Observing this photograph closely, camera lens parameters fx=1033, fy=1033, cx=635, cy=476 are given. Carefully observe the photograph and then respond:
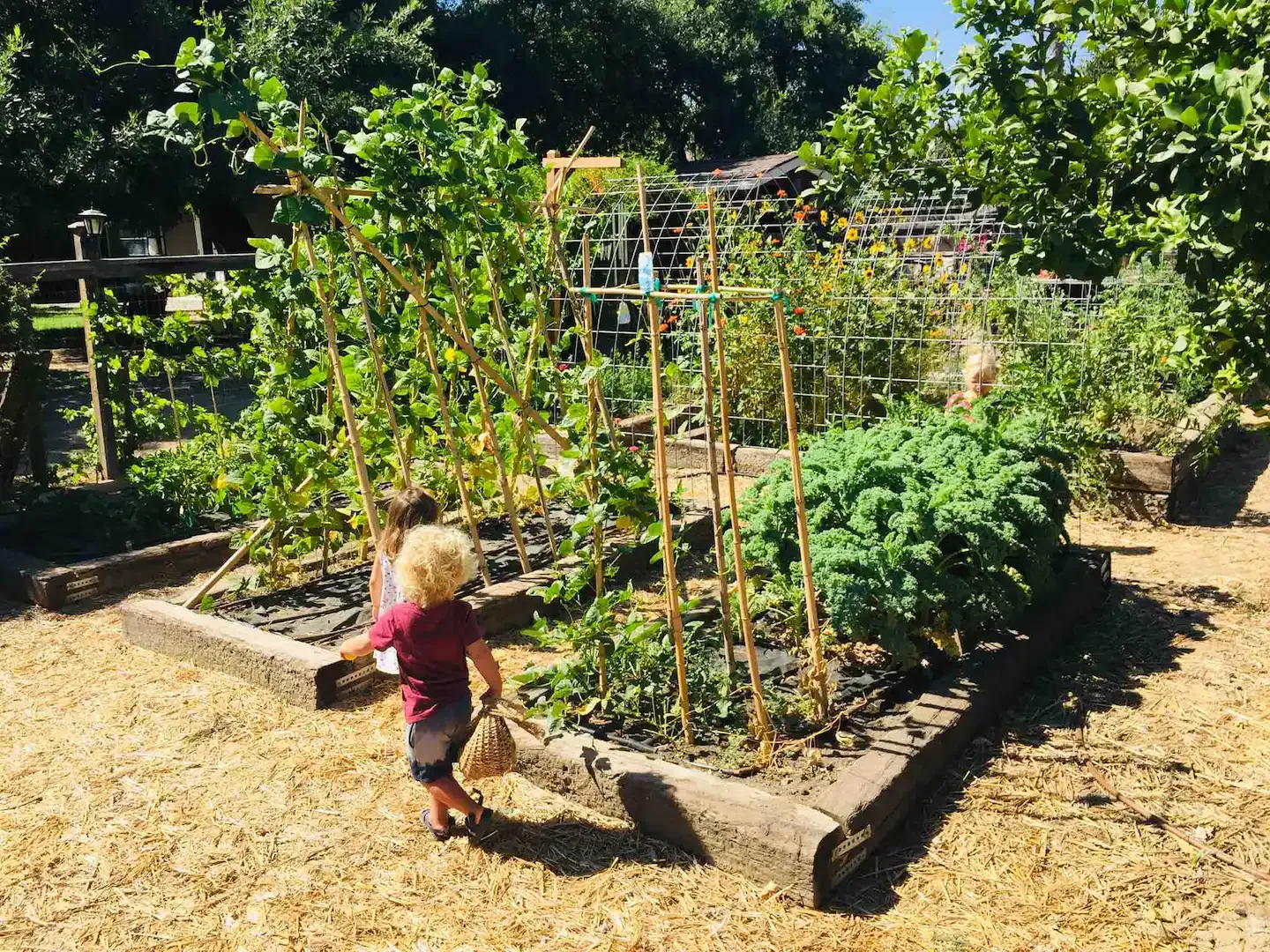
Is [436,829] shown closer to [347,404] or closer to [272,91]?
[347,404]

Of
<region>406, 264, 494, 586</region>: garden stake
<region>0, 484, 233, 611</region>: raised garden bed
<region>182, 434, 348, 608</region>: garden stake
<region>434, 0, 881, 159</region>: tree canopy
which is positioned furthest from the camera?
<region>434, 0, 881, 159</region>: tree canopy

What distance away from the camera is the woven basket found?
10.9 feet

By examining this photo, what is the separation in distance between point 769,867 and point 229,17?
1788cm

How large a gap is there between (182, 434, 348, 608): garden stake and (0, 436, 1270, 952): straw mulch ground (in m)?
0.58

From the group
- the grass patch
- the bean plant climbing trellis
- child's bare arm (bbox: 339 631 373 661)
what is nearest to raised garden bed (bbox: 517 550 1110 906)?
child's bare arm (bbox: 339 631 373 661)

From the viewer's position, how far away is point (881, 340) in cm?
822

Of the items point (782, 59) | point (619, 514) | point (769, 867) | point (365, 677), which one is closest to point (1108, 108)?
point (619, 514)

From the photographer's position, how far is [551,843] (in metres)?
3.43

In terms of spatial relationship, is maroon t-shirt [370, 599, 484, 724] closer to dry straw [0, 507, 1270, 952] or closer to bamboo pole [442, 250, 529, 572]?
dry straw [0, 507, 1270, 952]

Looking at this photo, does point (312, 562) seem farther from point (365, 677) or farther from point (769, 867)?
point (769, 867)

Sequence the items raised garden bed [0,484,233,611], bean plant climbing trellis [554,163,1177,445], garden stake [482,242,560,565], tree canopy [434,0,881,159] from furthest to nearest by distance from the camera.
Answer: tree canopy [434,0,881,159] → bean plant climbing trellis [554,163,1177,445] → raised garden bed [0,484,233,611] → garden stake [482,242,560,565]

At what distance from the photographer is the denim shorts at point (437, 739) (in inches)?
130

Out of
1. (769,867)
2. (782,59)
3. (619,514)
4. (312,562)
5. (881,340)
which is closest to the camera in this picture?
(769,867)

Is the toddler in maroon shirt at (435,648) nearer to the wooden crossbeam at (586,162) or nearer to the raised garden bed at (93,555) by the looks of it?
the wooden crossbeam at (586,162)
